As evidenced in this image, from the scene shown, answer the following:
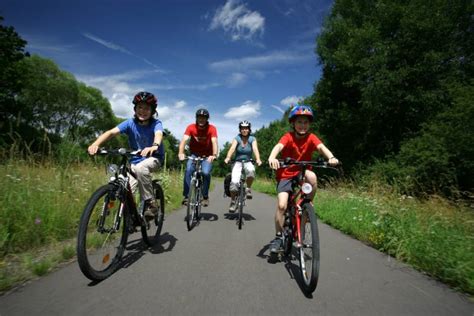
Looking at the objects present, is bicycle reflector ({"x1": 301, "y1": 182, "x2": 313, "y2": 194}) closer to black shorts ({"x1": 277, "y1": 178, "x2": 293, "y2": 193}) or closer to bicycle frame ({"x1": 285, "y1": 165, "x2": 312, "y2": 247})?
bicycle frame ({"x1": 285, "y1": 165, "x2": 312, "y2": 247})

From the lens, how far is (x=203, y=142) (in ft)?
22.8

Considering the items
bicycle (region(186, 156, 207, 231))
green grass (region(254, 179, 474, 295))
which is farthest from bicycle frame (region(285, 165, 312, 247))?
bicycle (region(186, 156, 207, 231))

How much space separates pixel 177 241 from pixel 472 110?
18570 millimetres

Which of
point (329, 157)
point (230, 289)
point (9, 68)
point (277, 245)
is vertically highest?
point (9, 68)

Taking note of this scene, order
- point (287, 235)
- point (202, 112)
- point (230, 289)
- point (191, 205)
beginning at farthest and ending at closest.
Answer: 1. point (202, 112)
2. point (191, 205)
3. point (287, 235)
4. point (230, 289)

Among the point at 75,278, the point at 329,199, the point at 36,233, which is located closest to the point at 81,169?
the point at 36,233

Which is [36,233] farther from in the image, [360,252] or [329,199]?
[329,199]

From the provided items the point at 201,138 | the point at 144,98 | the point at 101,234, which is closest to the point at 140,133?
the point at 144,98

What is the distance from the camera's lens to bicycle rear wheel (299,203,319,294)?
9.30ft

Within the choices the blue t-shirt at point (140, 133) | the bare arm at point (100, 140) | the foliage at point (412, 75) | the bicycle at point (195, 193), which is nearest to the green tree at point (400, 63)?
the foliage at point (412, 75)

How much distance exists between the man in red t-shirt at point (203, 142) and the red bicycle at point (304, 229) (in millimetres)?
2804

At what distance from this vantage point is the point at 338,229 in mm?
6555

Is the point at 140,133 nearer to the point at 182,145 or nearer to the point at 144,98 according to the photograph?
the point at 144,98

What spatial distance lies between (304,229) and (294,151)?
52.6 inches
